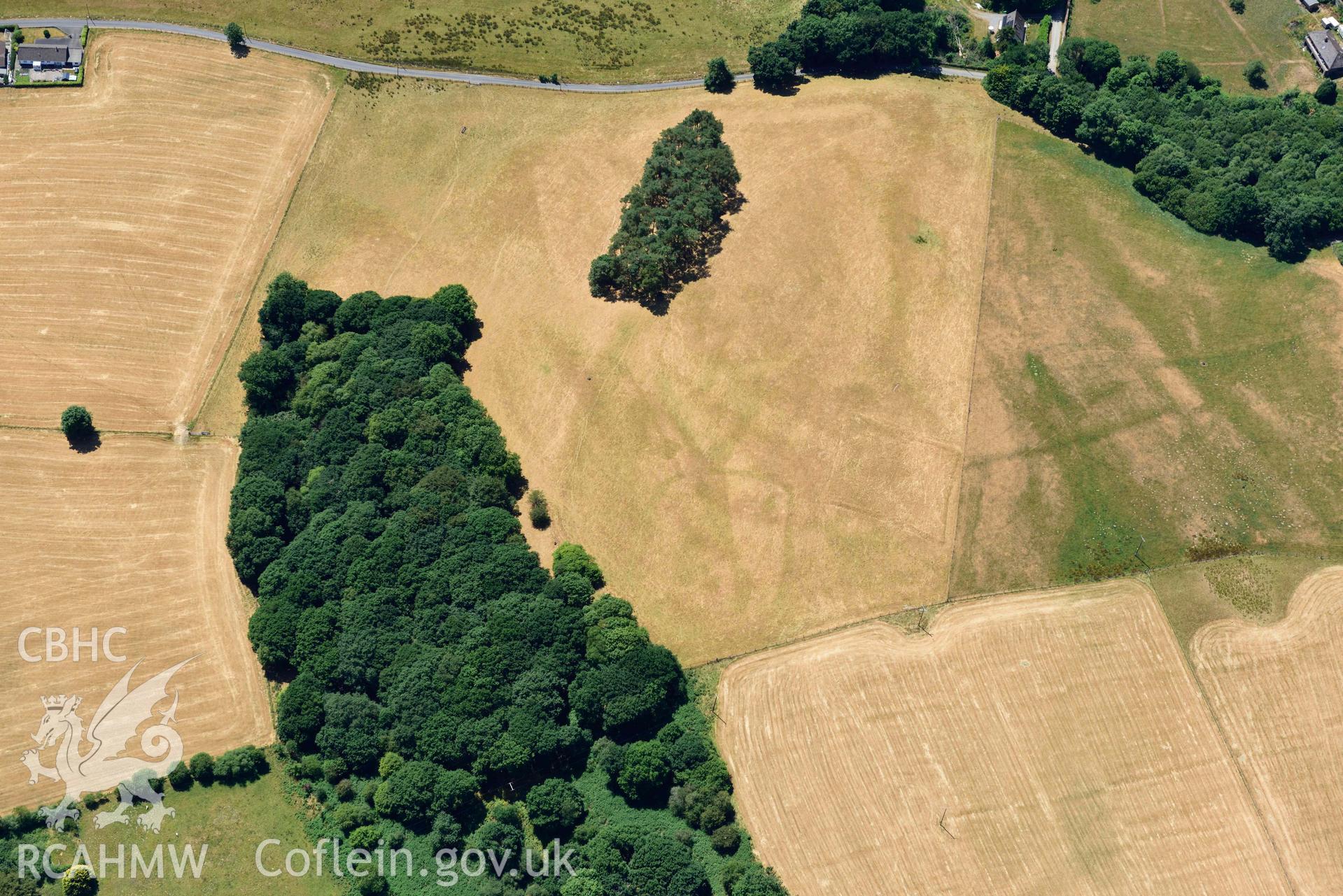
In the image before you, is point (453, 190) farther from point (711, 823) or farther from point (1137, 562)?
point (1137, 562)

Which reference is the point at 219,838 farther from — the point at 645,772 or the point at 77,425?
the point at 77,425

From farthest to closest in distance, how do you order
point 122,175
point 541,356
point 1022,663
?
point 122,175
point 541,356
point 1022,663

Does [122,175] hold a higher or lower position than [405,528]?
higher

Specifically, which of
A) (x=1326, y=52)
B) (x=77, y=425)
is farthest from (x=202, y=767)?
(x=1326, y=52)

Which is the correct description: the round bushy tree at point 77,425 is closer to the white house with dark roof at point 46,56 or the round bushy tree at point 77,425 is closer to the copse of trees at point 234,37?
the white house with dark roof at point 46,56

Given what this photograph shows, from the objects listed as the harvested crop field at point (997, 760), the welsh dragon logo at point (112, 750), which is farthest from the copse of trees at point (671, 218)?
the welsh dragon logo at point (112, 750)

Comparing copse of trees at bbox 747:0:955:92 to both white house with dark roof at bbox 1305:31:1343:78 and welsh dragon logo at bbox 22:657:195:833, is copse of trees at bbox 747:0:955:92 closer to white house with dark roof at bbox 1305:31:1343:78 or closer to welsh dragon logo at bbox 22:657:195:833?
white house with dark roof at bbox 1305:31:1343:78

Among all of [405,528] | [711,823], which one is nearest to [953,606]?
[711,823]
